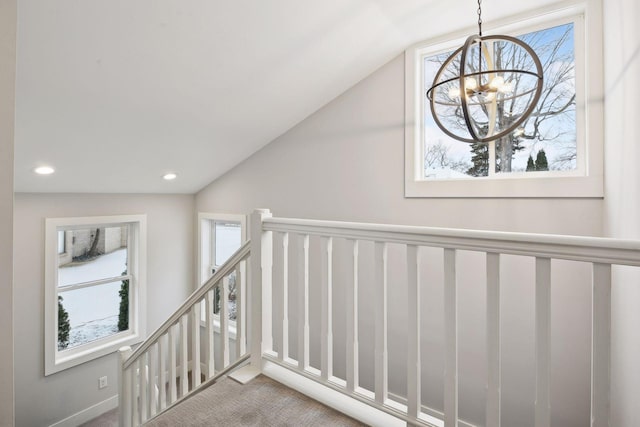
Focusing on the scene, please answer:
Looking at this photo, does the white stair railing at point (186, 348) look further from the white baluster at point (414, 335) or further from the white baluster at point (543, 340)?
the white baluster at point (543, 340)

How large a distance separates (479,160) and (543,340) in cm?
183

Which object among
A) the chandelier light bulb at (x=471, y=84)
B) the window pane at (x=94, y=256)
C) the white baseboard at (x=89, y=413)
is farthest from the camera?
the window pane at (x=94, y=256)

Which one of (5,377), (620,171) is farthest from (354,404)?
(620,171)

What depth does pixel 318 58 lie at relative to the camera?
2.54 meters

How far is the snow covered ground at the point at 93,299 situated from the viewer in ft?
12.0

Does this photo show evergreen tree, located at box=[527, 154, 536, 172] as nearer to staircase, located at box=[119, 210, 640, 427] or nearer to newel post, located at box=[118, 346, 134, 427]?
staircase, located at box=[119, 210, 640, 427]

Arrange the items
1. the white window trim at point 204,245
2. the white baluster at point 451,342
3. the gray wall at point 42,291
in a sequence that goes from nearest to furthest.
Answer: the white baluster at point 451,342 < the gray wall at point 42,291 < the white window trim at point 204,245

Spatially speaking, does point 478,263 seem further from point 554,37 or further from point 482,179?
point 554,37

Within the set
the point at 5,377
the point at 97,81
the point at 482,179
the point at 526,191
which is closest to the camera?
the point at 5,377

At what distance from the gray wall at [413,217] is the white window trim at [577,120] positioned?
0.07 m

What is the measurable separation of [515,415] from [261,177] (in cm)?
308

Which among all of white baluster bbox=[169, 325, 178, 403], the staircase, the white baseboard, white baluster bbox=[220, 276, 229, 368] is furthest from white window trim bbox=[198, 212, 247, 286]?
white baluster bbox=[220, 276, 229, 368]

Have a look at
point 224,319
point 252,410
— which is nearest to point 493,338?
point 252,410

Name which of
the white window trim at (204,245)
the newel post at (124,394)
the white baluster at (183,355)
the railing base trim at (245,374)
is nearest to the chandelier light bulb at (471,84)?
the railing base trim at (245,374)
